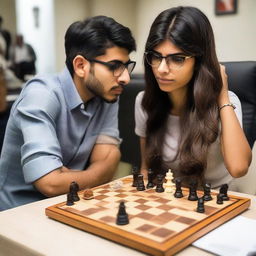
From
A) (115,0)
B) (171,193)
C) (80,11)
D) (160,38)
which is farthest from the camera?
(80,11)

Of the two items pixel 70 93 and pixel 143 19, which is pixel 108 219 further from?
pixel 143 19

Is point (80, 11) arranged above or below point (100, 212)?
above

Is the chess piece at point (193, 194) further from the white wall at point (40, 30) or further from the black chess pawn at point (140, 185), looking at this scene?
the white wall at point (40, 30)

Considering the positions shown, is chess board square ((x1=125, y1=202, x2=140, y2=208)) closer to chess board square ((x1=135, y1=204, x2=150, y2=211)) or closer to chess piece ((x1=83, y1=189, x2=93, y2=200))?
chess board square ((x1=135, y1=204, x2=150, y2=211))

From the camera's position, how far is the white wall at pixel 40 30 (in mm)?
5105

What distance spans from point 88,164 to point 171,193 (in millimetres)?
732

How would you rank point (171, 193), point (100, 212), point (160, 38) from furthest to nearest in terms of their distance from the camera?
point (160, 38)
point (171, 193)
point (100, 212)

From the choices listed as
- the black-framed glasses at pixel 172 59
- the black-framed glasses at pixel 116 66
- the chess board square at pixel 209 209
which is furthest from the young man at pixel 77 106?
the chess board square at pixel 209 209

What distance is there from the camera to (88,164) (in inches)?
77.2

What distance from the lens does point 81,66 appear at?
1.81 metres

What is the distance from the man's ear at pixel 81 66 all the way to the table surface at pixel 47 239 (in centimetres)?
82

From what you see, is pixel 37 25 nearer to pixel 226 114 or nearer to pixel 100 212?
pixel 226 114

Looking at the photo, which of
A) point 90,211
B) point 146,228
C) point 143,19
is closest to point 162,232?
point 146,228

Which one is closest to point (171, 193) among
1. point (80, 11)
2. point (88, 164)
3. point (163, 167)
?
point (163, 167)
